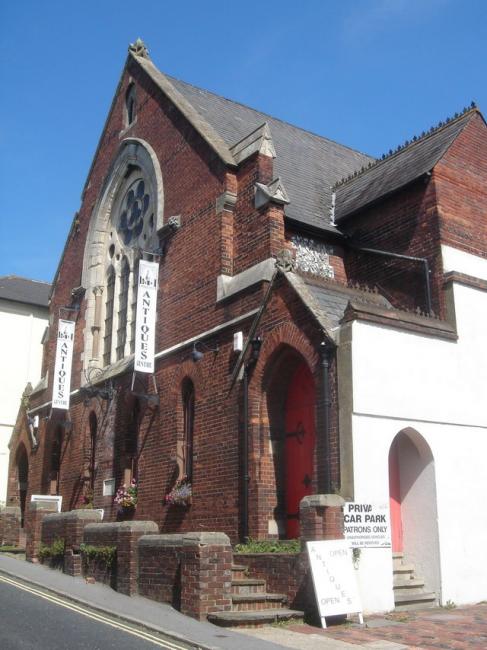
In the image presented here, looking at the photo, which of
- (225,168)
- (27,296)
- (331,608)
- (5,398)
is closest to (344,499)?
(331,608)

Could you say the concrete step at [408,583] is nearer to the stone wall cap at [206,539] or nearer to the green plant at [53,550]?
the stone wall cap at [206,539]

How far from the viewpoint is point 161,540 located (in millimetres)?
11789

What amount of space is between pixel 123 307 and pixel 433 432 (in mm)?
10623

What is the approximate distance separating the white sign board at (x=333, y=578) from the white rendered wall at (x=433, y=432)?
17.6 inches

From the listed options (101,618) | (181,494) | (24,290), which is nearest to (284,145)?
(181,494)

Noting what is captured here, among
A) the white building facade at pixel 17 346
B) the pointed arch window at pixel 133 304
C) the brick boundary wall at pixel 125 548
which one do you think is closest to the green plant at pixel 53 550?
the brick boundary wall at pixel 125 548

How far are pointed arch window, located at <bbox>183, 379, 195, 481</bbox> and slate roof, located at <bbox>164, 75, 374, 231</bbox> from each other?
4.30 meters

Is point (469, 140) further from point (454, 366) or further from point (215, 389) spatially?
point (215, 389)

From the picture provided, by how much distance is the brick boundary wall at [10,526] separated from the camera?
66.5 ft

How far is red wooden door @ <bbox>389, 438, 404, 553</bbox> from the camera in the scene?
1258cm

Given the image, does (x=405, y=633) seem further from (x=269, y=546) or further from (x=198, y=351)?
(x=198, y=351)

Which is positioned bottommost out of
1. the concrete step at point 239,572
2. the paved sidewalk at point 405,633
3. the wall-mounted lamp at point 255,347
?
the paved sidewalk at point 405,633

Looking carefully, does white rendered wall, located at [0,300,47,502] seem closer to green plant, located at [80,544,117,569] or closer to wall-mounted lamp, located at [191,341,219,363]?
wall-mounted lamp, located at [191,341,219,363]

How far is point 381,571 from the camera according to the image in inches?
429
